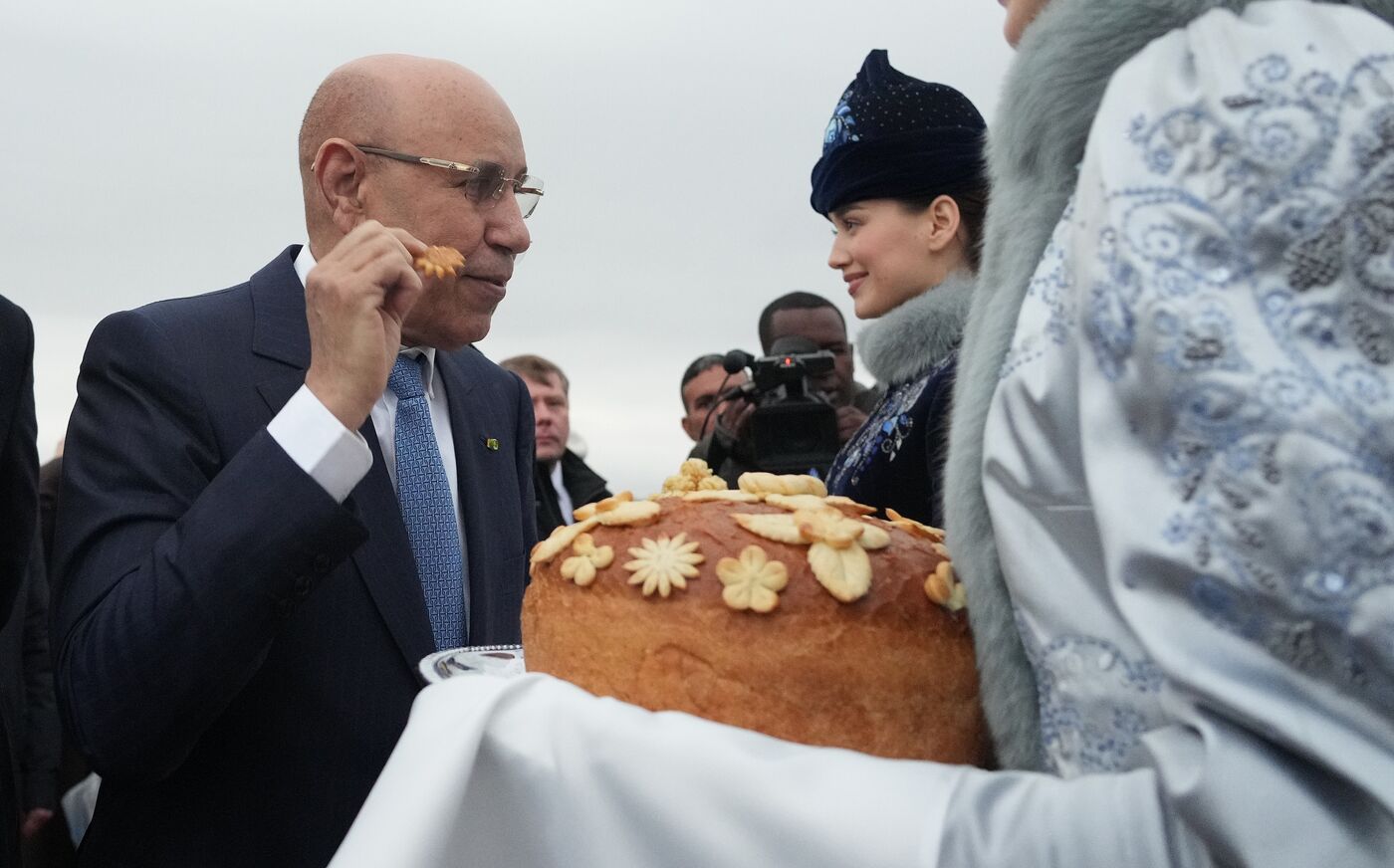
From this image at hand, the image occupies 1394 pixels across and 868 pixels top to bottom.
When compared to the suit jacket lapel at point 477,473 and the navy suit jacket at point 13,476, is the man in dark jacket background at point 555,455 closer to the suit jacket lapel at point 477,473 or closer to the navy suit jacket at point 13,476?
the suit jacket lapel at point 477,473

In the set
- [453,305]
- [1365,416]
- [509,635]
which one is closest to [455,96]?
[453,305]

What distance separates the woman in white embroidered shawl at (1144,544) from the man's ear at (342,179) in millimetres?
1536

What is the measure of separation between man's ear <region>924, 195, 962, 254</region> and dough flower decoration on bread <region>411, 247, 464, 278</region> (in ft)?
3.48

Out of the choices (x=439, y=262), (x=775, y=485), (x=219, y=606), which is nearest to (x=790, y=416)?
(x=439, y=262)

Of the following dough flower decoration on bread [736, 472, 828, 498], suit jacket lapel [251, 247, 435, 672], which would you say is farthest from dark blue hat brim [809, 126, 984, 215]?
dough flower decoration on bread [736, 472, 828, 498]

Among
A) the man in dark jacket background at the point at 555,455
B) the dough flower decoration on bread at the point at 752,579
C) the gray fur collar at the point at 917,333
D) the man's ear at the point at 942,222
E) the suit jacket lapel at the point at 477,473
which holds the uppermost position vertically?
the man's ear at the point at 942,222

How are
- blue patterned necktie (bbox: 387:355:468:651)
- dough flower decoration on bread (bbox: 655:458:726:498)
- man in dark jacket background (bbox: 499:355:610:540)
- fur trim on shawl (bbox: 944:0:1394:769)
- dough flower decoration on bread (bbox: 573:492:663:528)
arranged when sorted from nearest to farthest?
1. fur trim on shawl (bbox: 944:0:1394:769)
2. dough flower decoration on bread (bbox: 573:492:663:528)
3. dough flower decoration on bread (bbox: 655:458:726:498)
4. blue patterned necktie (bbox: 387:355:468:651)
5. man in dark jacket background (bbox: 499:355:610:540)

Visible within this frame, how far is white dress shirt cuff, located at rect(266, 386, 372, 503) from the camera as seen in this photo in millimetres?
1941

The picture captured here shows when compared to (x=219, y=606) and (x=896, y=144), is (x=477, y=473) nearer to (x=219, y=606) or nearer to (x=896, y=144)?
(x=219, y=606)

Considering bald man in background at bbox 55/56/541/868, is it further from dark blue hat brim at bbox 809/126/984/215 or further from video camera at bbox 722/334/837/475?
video camera at bbox 722/334/837/475

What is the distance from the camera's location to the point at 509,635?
8.09 ft

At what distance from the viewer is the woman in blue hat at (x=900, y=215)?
268cm

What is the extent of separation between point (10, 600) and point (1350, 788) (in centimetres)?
247

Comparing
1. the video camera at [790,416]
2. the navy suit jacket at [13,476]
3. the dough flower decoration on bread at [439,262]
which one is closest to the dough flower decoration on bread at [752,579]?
the dough flower decoration on bread at [439,262]
